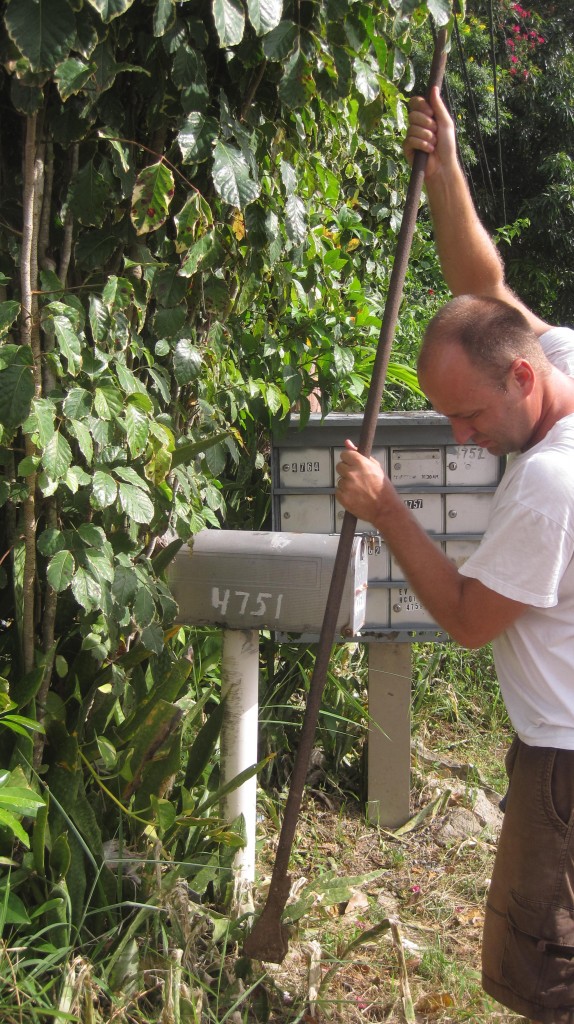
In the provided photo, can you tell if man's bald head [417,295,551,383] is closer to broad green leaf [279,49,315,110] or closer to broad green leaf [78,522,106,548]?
broad green leaf [279,49,315,110]

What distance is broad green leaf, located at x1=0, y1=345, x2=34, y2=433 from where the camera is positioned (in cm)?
186

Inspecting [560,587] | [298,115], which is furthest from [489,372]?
[298,115]

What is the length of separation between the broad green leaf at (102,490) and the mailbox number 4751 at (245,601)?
0.65m

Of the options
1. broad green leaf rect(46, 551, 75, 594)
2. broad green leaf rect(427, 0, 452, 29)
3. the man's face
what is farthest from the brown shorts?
broad green leaf rect(427, 0, 452, 29)

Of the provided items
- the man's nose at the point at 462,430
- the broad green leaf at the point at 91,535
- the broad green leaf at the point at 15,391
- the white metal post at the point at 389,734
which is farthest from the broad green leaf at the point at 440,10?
the white metal post at the point at 389,734

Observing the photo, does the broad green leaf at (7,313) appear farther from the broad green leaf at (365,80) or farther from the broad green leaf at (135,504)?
the broad green leaf at (365,80)

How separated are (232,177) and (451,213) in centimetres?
62

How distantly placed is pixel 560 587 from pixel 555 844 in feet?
1.68

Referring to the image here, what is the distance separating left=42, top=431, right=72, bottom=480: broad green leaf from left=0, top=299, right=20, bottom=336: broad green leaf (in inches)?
8.9

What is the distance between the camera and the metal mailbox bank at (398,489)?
3229mm

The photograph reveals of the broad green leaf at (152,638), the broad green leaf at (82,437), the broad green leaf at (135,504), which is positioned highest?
the broad green leaf at (82,437)

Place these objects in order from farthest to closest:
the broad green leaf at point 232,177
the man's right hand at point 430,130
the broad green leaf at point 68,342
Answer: the man's right hand at point 430,130 < the broad green leaf at point 232,177 < the broad green leaf at point 68,342

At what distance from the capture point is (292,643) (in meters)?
3.55

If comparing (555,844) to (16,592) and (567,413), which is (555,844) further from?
(16,592)
